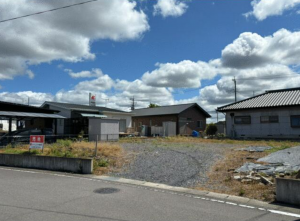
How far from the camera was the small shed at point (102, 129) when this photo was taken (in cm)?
2284

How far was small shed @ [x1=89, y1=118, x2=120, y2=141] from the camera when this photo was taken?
899 inches

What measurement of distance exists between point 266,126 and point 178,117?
13.6 meters

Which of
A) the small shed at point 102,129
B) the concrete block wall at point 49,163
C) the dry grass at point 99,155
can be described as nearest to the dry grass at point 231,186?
the dry grass at point 99,155

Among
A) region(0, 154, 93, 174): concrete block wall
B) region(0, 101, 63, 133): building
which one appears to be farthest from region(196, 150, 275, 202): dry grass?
region(0, 101, 63, 133): building

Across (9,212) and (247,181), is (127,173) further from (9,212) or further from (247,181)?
(9,212)

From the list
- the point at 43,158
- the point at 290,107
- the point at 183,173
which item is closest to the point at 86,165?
the point at 43,158

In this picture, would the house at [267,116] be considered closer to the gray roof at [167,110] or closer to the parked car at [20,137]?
the gray roof at [167,110]

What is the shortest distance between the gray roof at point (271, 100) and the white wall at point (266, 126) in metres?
0.53

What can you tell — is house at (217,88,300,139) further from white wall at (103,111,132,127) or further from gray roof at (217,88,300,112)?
white wall at (103,111,132,127)

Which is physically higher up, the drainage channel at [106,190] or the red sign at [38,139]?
the red sign at [38,139]

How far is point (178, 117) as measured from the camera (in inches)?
1374

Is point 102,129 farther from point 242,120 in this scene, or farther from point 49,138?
point 242,120

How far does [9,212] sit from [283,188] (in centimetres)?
639

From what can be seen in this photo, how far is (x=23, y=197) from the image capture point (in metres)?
6.45
